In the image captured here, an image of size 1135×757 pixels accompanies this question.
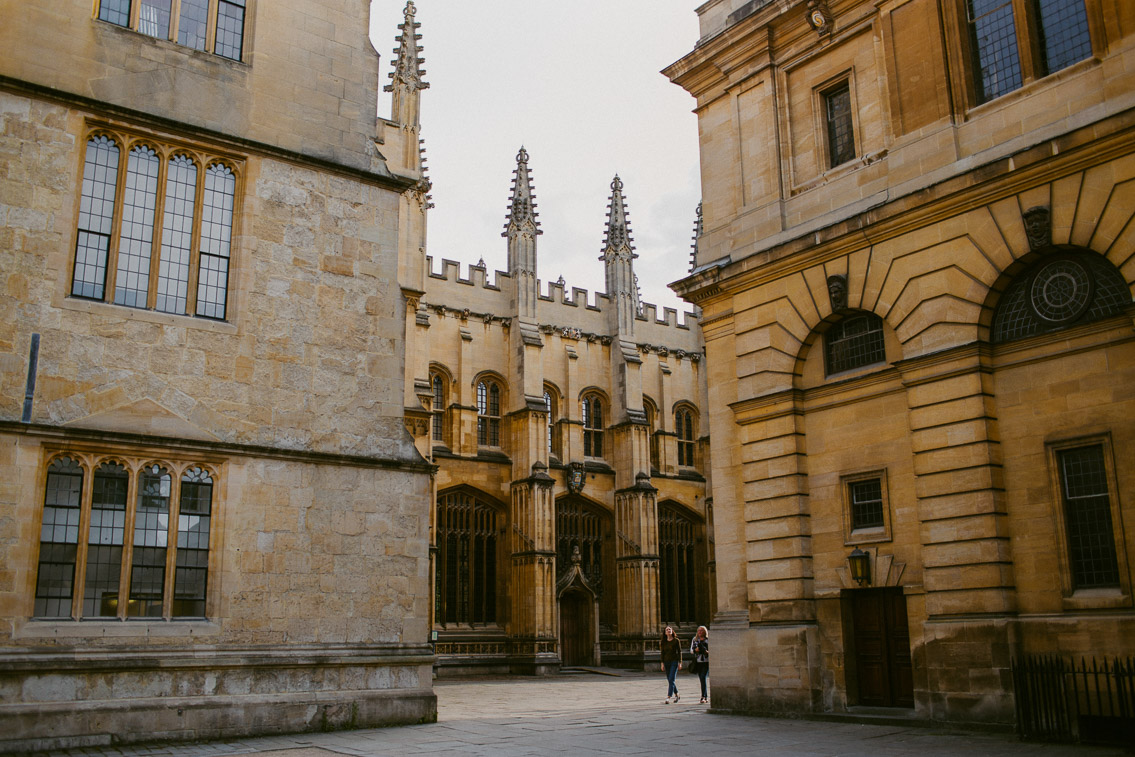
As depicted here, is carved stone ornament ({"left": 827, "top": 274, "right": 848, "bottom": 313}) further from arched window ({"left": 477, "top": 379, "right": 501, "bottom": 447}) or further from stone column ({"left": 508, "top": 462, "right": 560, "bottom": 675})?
arched window ({"left": 477, "top": 379, "right": 501, "bottom": 447})

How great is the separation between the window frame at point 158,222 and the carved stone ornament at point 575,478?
2556 cm

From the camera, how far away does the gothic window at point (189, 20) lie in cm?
1466

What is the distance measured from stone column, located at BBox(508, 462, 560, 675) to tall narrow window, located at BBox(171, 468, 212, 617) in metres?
23.2

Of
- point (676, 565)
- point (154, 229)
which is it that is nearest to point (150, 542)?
point (154, 229)

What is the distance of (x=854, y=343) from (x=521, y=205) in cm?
2589

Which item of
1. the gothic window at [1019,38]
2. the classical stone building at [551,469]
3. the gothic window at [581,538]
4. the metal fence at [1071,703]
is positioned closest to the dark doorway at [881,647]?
the metal fence at [1071,703]

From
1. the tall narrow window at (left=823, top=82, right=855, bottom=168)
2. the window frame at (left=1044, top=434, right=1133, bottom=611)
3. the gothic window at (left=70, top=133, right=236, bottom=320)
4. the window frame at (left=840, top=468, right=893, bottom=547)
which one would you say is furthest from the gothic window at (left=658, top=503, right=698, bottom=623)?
the gothic window at (left=70, top=133, right=236, bottom=320)

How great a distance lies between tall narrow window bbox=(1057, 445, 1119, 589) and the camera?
12883 millimetres

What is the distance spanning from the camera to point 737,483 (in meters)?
18.2

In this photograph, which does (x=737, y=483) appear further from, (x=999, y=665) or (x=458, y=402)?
(x=458, y=402)

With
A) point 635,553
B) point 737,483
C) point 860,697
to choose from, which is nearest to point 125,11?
point 737,483

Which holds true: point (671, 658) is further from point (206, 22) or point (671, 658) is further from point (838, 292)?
point (206, 22)

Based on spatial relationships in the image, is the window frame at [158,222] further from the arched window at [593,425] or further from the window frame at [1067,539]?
the arched window at [593,425]

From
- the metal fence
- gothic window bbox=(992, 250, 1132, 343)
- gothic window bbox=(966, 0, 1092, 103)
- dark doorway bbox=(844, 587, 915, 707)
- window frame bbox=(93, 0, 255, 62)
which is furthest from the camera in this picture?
dark doorway bbox=(844, 587, 915, 707)
